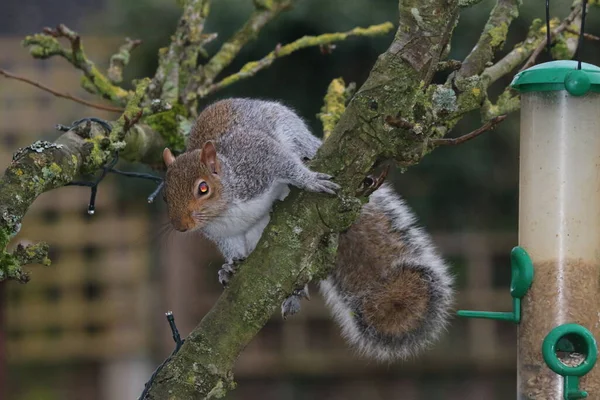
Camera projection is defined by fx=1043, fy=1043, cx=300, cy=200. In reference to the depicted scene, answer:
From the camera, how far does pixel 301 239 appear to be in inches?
64.1

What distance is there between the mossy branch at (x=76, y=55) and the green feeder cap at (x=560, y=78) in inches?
33.0

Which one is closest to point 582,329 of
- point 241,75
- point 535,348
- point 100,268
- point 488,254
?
point 535,348

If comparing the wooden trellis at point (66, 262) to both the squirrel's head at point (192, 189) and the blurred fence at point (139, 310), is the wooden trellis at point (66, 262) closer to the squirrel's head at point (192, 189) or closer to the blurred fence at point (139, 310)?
the blurred fence at point (139, 310)

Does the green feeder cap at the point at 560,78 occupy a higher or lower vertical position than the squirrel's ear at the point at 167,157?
higher

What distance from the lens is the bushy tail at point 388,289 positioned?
208 cm

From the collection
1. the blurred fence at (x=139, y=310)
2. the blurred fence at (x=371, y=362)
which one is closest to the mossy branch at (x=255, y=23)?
the blurred fence at (x=139, y=310)

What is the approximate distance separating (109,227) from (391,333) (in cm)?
361

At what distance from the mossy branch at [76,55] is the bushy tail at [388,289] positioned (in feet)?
1.90

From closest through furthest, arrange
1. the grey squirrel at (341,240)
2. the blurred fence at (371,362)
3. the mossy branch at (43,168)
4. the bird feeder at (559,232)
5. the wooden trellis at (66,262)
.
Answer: the mossy branch at (43,168) < the bird feeder at (559,232) < the grey squirrel at (341,240) < the blurred fence at (371,362) < the wooden trellis at (66,262)

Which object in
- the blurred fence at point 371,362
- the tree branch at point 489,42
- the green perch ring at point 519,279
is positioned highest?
the blurred fence at point 371,362

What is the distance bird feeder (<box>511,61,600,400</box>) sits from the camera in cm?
183

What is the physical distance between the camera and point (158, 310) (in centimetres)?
527

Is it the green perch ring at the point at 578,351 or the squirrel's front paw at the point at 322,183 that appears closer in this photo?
the squirrel's front paw at the point at 322,183

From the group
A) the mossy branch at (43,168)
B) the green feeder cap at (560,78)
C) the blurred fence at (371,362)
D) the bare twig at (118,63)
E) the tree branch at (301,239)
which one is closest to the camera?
the mossy branch at (43,168)
